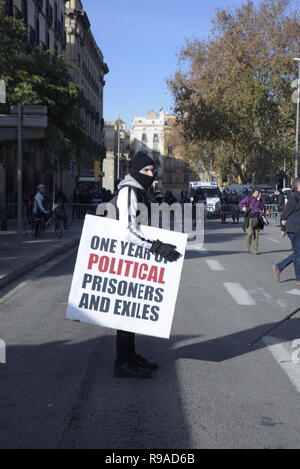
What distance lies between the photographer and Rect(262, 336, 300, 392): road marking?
5.69 m

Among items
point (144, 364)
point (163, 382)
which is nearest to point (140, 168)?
point (144, 364)

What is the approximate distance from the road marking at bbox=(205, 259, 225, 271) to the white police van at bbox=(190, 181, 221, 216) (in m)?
25.0

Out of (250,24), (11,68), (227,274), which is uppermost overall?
(250,24)

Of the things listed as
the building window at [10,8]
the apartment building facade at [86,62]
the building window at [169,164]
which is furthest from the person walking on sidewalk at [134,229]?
the building window at [169,164]

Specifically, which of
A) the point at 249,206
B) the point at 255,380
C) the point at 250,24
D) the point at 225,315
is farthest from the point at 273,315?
the point at 250,24

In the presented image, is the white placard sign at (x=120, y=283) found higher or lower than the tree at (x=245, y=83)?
lower

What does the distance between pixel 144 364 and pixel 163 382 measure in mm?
324

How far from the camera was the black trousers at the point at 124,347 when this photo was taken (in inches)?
225

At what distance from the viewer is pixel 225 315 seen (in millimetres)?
8602

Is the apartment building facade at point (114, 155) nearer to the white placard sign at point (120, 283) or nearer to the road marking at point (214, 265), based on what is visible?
the road marking at point (214, 265)

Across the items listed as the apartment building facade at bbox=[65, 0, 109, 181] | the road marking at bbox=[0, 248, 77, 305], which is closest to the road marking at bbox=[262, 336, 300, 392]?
the road marking at bbox=[0, 248, 77, 305]

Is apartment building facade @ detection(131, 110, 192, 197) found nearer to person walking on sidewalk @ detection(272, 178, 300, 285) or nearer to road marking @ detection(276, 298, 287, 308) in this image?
person walking on sidewalk @ detection(272, 178, 300, 285)
